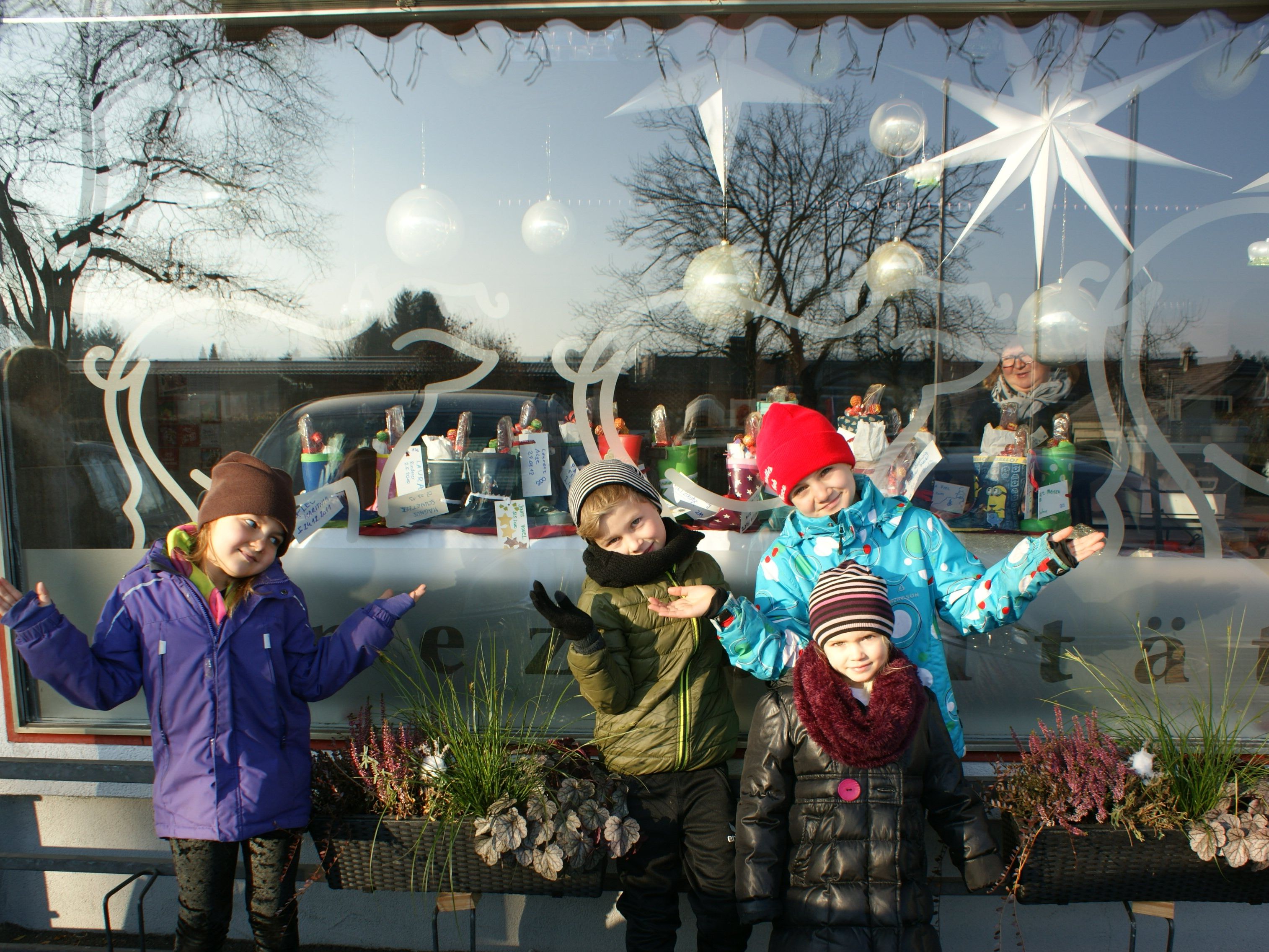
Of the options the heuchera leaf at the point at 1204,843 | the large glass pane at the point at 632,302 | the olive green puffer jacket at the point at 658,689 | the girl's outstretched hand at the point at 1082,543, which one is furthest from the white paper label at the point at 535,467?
the heuchera leaf at the point at 1204,843

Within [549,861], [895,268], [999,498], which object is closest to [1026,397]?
[999,498]

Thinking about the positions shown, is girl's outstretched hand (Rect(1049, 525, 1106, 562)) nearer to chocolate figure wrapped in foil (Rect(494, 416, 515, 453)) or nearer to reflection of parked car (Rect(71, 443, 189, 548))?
chocolate figure wrapped in foil (Rect(494, 416, 515, 453))

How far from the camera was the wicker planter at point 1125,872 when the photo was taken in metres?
2.35

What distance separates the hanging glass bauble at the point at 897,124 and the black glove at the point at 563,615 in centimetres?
241

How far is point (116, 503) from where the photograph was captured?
132 inches

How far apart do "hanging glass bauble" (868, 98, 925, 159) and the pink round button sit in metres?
2.58

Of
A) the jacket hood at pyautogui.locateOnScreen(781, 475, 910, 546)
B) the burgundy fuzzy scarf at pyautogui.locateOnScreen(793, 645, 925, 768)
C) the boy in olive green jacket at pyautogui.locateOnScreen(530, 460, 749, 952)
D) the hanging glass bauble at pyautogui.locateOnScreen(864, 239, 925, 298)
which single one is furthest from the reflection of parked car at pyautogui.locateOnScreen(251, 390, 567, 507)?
the burgundy fuzzy scarf at pyautogui.locateOnScreen(793, 645, 925, 768)

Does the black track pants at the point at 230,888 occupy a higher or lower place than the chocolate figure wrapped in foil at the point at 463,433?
Result: lower

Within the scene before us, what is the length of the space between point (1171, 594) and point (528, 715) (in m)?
2.68

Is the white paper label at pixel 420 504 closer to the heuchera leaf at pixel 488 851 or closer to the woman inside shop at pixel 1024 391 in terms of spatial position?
the heuchera leaf at pixel 488 851

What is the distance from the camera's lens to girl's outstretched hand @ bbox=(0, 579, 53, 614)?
2.19 m

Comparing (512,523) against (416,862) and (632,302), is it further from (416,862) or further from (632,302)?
(416,862)

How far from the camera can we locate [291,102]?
338 cm

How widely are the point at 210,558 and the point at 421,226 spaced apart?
1641 millimetres
